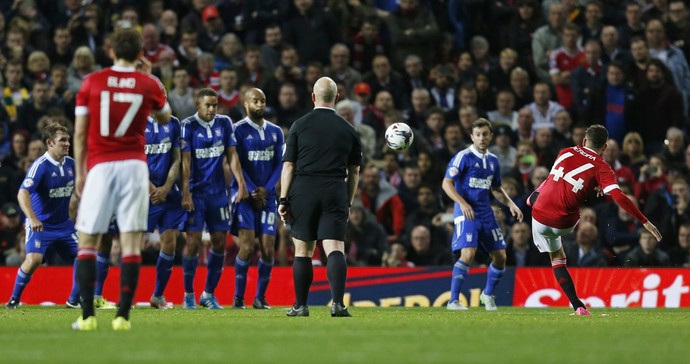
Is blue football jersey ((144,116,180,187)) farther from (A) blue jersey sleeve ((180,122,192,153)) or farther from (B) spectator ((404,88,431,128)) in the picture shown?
(B) spectator ((404,88,431,128))

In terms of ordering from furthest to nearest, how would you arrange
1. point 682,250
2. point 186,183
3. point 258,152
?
point 682,250, point 258,152, point 186,183

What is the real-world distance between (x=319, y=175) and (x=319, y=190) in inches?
6.1

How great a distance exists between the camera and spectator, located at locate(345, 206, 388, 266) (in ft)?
63.5

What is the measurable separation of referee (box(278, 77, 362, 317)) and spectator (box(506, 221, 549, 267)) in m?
7.55

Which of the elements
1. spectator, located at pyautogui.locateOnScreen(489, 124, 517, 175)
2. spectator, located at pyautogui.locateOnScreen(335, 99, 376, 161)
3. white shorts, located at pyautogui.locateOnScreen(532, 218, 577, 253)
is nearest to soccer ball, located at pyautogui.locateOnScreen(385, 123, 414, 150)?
white shorts, located at pyautogui.locateOnScreen(532, 218, 577, 253)

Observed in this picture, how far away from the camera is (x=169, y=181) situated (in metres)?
15.2

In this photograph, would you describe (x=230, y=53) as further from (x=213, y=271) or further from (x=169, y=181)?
(x=213, y=271)

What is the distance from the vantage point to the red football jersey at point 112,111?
382 inches

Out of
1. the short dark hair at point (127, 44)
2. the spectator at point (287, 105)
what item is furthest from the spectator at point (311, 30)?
the short dark hair at point (127, 44)

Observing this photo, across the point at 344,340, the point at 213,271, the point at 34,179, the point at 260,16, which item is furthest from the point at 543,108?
the point at 344,340

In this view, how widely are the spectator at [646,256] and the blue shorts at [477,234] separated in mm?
3733

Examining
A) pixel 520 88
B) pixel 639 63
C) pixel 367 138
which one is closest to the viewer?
pixel 367 138

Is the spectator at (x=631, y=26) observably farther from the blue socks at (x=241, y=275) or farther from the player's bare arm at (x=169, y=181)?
the player's bare arm at (x=169, y=181)

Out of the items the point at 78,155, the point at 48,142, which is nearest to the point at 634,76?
the point at 48,142
